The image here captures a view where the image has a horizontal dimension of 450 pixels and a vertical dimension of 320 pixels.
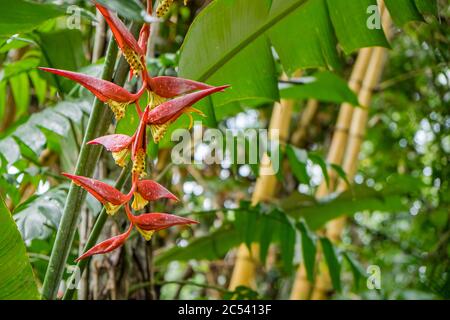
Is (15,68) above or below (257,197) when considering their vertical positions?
above

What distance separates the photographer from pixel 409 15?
83 centimetres

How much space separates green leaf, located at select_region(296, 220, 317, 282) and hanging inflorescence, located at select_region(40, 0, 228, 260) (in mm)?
736

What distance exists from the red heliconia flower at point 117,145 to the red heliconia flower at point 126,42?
62mm

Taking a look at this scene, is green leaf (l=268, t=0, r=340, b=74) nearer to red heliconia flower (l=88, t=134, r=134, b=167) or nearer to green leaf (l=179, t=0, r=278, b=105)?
green leaf (l=179, t=0, r=278, b=105)

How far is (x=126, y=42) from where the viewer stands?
50 cm

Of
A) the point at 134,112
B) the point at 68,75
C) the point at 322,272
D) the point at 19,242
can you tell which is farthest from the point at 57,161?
the point at 68,75

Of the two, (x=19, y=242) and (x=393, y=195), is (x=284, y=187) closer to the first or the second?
(x=393, y=195)

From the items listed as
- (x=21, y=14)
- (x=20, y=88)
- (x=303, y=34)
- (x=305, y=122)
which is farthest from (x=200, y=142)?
(x=305, y=122)

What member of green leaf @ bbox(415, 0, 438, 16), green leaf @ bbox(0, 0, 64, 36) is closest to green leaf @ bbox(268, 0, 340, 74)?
green leaf @ bbox(415, 0, 438, 16)

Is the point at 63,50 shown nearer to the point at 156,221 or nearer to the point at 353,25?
the point at 353,25

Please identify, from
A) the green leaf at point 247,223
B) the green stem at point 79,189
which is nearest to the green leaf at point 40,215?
the green stem at point 79,189

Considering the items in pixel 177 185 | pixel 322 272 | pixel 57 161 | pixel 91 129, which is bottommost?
pixel 322 272

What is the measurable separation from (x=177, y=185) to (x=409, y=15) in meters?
1.67

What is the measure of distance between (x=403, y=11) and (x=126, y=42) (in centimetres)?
48
